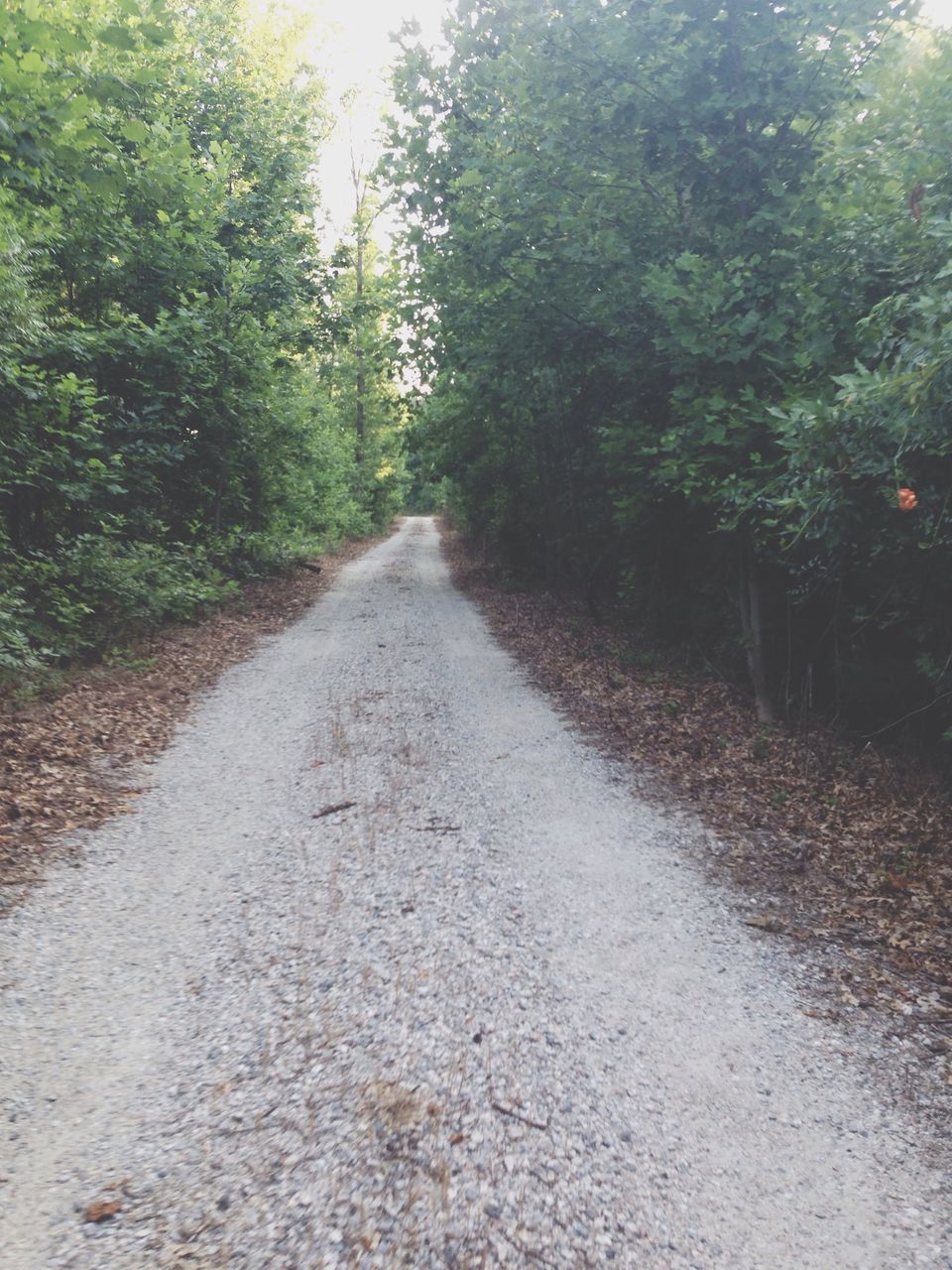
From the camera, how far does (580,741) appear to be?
7449mm

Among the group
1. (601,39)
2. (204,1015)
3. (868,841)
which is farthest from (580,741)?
(601,39)

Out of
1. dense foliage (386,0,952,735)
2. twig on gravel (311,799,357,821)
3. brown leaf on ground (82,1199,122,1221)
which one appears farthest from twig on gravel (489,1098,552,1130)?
dense foliage (386,0,952,735)

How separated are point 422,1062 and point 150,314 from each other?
13299 millimetres

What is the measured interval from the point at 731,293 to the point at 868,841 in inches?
169

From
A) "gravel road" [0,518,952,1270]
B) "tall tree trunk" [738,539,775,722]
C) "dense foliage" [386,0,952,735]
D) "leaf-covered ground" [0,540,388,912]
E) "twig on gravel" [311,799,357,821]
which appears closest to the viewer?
"gravel road" [0,518,952,1270]

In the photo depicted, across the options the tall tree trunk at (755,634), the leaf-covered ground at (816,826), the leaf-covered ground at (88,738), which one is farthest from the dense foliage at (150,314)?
the tall tree trunk at (755,634)

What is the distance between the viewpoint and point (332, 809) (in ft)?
18.4

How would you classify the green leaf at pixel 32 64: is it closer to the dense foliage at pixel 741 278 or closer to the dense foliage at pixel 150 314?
the dense foliage at pixel 150 314

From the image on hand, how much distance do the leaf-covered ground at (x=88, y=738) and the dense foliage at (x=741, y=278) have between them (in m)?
5.22

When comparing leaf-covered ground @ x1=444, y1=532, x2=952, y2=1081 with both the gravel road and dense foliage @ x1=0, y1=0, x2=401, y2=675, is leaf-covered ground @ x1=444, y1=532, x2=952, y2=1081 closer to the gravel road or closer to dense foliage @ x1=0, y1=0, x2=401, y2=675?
the gravel road

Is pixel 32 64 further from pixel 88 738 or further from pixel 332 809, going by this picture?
pixel 88 738

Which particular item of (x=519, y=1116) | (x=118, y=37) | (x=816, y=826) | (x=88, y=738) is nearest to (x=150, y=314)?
(x=88, y=738)

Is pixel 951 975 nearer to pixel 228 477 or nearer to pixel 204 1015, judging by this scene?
pixel 204 1015

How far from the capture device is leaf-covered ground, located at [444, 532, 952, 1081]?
3879 mm
